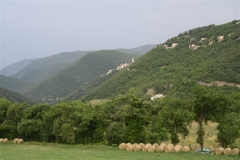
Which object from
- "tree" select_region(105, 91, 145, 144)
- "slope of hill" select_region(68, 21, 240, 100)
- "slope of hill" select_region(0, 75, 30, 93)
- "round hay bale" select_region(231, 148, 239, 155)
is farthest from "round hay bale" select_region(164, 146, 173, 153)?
"slope of hill" select_region(0, 75, 30, 93)

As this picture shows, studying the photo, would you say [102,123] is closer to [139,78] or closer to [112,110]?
[112,110]

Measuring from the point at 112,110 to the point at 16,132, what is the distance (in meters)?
12.3

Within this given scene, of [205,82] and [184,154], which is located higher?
[205,82]

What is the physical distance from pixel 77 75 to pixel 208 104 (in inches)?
5372

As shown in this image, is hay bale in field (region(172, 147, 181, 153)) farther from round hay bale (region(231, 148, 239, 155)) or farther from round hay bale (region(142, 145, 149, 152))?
round hay bale (region(231, 148, 239, 155))

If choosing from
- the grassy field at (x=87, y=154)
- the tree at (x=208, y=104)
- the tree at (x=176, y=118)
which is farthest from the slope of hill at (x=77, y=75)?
the tree at (x=208, y=104)

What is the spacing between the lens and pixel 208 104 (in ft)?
80.0

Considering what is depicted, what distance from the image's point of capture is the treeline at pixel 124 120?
24.0m

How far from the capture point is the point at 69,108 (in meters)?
29.6

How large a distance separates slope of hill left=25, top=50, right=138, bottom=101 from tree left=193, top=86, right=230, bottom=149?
111 metres

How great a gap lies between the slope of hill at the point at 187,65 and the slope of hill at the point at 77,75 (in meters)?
65.4

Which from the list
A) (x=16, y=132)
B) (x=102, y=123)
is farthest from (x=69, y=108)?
(x=16, y=132)

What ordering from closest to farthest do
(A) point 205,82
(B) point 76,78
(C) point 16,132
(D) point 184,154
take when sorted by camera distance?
1. (D) point 184,154
2. (C) point 16,132
3. (A) point 205,82
4. (B) point 76,78

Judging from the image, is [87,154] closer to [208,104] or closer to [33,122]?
[33,122]
